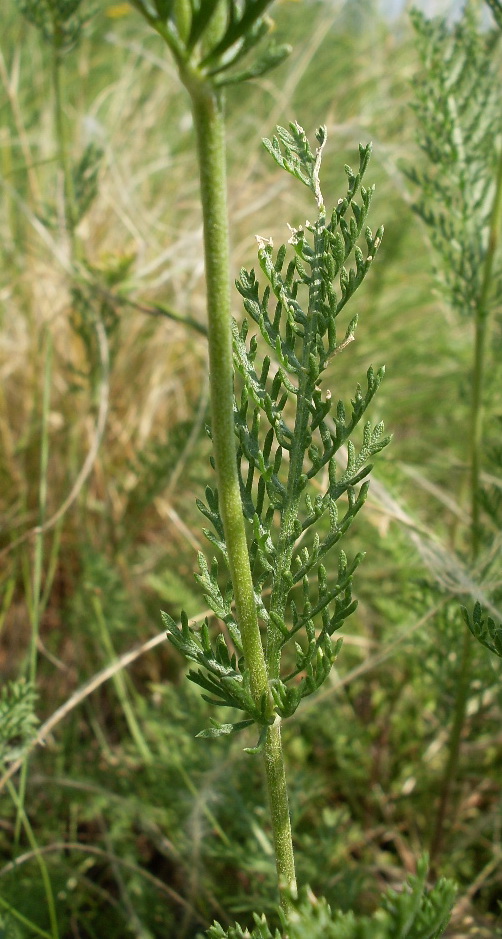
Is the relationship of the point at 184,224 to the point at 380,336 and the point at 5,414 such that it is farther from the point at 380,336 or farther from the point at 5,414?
the point at 5,414

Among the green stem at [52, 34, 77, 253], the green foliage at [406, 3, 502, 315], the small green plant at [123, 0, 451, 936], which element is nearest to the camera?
the small green plant at [123, 0, 451, 936]

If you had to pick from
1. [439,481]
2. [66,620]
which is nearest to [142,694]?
[66,620]

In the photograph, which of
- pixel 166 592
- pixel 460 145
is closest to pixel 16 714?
pixel 166 592

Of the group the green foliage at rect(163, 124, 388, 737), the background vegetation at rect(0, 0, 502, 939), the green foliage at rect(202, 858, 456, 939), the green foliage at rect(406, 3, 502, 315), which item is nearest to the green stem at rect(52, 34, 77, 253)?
the background vegetation at rect(0, 0, 502, 939)

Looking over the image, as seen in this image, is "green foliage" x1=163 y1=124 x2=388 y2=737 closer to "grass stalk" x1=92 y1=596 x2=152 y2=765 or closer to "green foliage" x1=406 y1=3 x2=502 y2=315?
"green foliage" x1=406 y1=3 x2=502 y2=315

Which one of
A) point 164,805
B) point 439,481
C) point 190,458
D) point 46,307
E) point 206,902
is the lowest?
point 206,902

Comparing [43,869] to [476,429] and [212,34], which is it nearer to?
[476,429]

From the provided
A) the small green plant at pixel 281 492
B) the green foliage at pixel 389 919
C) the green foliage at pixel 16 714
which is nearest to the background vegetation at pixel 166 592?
the green foliage at pixel 16 714
